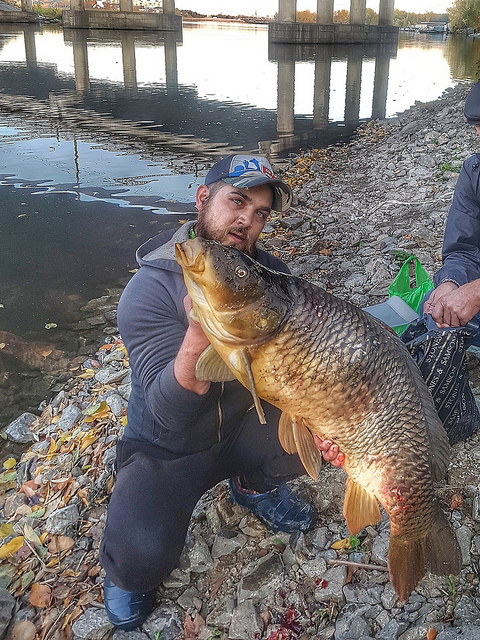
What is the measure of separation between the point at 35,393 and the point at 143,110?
16.1 meters

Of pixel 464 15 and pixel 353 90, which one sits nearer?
pixel 353 90

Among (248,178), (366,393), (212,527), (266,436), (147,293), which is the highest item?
(248,178)

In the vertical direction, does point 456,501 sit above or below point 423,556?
below

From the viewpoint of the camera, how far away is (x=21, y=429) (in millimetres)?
4820

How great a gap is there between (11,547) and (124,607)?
1.03 meters

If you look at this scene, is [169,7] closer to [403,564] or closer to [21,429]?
[21,429]

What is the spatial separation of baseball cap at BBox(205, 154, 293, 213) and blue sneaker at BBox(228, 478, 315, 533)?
65.2 inches

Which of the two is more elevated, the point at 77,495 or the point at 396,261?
the point at 396,261

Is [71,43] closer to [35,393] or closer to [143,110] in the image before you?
[143,110]

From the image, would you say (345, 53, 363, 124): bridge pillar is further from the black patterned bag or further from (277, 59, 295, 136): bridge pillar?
the black patterned bag

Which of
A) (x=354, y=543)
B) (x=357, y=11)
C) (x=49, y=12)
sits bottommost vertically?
(x=354, y=543)

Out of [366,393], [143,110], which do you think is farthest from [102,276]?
[143,110]

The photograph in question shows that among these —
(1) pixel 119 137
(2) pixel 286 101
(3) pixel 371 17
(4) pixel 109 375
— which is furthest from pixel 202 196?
(3) pixel 371 17

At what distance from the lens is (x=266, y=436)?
3.16 metres
